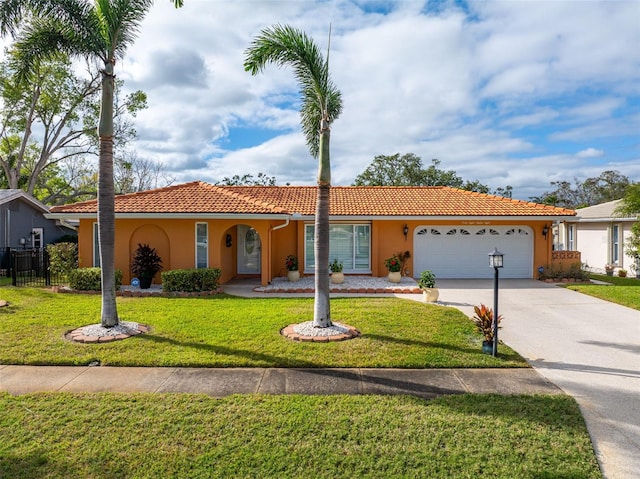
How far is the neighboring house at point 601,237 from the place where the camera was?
1997 centimetres

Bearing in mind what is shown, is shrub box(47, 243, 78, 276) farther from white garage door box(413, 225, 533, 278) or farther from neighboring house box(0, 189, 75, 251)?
white garage door box(413, 225, 533, 278)

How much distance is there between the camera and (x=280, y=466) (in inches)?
150

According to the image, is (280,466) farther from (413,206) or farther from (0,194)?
(0,194)

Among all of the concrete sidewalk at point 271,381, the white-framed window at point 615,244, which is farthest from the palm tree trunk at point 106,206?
the white-framed window at point 615,244

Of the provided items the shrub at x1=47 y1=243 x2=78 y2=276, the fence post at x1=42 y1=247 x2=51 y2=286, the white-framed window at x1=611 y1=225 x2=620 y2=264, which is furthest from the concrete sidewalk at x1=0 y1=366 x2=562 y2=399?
the white-framed window at x1=611 y1=225 x2=620 y2=264

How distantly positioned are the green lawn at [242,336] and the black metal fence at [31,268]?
400 cm

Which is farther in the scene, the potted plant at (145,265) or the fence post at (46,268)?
the fence post at (46,268)

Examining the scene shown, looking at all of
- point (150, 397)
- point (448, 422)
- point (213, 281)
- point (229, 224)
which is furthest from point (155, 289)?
point (448, 422)

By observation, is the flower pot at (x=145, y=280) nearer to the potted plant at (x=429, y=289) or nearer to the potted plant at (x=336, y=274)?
the potted plant at (x=336, y=274)

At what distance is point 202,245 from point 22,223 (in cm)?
1405

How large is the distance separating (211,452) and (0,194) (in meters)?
23.2

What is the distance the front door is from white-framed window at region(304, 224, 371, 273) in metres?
2.48

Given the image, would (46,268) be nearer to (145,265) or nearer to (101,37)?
(145,265)

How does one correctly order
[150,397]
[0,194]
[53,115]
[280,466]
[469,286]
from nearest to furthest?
[280,466], [150,397], [469,286], [0,194], [53,115]
